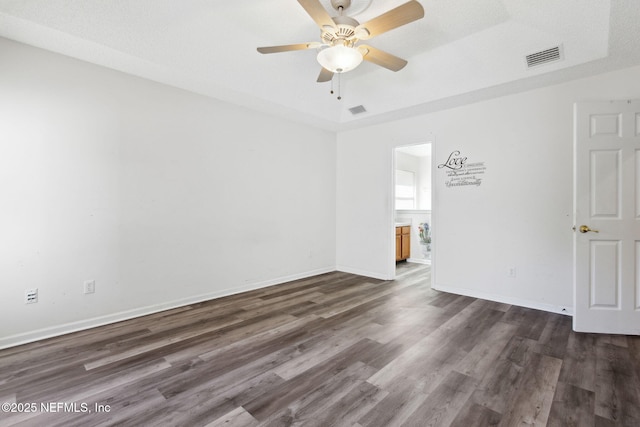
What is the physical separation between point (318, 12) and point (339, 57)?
336 mm

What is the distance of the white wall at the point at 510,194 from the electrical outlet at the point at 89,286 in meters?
3.97

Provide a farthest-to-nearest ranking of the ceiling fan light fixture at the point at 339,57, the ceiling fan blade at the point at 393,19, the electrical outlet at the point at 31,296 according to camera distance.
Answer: the electrical outlet at the point at 31,296
the ceiling fan light fixture at the point at 339,57
the ceiling fan blade at the point at 393,19

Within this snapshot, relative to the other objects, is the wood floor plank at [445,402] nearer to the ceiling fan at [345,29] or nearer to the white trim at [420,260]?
the ceiling fan at [345,29]

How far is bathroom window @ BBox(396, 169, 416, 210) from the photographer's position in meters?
7.29

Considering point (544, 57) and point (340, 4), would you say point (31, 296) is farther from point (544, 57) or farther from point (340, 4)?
point (544, 57)

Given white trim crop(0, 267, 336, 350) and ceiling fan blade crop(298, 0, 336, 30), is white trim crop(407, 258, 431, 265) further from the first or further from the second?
ceiling fan blade crop(298, 0, 336, 30)

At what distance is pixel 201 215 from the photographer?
3.81 metres

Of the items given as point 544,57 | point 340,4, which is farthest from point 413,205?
point 340,4

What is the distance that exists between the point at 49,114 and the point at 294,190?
3.10 metres

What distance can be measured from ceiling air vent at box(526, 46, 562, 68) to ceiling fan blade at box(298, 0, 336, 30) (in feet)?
7.40

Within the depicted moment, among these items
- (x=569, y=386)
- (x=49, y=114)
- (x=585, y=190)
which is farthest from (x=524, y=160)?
(x=49, y=114)

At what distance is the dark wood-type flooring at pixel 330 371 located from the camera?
69.0 inches

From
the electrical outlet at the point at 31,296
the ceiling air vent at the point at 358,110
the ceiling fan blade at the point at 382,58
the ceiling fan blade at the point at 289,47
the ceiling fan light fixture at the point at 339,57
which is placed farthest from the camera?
the ceiling air vent at the point at 358,110

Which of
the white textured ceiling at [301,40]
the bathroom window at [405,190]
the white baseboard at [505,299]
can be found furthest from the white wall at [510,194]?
the bathroom window at [405,190]
